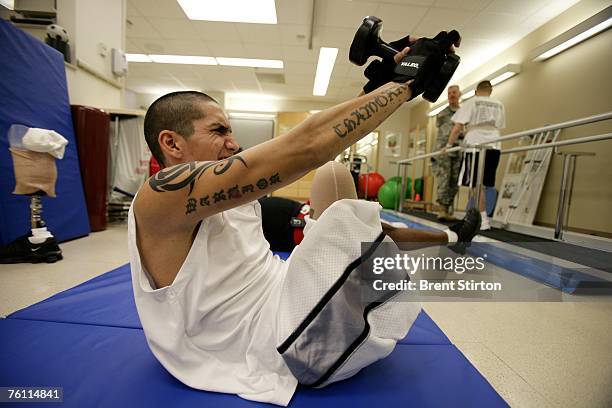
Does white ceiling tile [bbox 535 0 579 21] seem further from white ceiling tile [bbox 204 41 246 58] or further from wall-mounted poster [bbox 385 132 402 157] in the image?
wall-mounted poster [bbox 385 132 402 157]

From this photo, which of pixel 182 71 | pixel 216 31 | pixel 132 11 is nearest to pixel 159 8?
pixel 132 11

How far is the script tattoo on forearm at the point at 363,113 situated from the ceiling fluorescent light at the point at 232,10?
14.1 ft

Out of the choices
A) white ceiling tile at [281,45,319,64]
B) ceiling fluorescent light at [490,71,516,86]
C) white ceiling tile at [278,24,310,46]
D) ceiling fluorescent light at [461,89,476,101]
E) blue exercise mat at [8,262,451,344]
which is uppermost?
white ceiling tile at [278,24,310,46]

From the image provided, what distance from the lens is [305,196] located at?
899 centimetres

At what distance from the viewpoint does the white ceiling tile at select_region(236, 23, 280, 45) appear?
4.87m

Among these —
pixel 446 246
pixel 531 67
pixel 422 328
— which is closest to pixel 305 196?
pixel 531 67

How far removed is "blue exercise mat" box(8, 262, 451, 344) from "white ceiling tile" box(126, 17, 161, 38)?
4.88m

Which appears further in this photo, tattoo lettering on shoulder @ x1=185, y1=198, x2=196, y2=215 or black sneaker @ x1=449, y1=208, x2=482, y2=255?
black sneaker @ x1=449, y1=208, x2=482, y2=255

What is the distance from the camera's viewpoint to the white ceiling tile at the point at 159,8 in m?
4.34

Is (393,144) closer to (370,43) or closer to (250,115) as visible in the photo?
(250,115)

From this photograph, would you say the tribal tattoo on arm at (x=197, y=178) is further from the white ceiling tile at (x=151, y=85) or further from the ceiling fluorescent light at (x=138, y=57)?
the white ceiling tile at (x=151, y=85)

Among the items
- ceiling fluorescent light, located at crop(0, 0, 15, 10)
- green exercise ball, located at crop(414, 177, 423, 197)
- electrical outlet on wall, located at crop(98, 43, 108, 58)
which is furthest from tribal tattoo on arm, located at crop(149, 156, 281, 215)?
green exercise ball, located at crop(414, 177, 423, 197)

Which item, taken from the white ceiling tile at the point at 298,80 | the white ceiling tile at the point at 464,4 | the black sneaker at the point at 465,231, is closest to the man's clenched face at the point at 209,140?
the black sneaker at the point at 465,231
